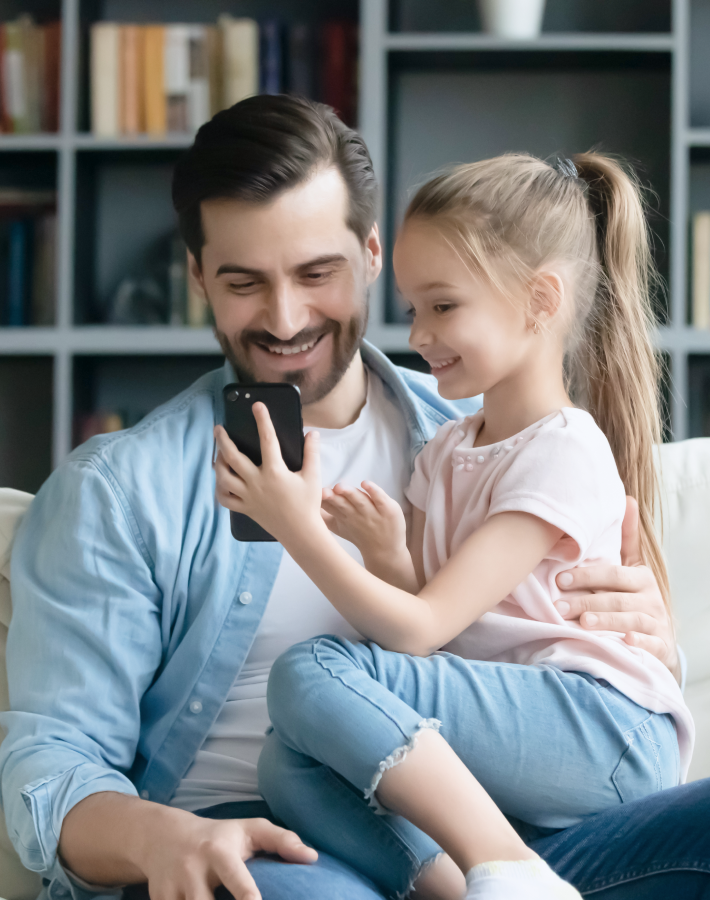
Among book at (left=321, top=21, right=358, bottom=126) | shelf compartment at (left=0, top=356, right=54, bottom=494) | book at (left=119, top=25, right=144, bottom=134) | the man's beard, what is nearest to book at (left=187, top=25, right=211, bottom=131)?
book at (left=119, top=25, right=144, bottom=134)

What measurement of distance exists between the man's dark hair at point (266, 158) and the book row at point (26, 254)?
1365 millimetres

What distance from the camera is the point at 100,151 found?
96.8 inches

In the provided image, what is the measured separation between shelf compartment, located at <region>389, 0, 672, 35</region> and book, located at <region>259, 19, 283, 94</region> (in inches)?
14.1

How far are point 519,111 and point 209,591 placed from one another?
1.98 metres

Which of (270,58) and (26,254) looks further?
(26,254)

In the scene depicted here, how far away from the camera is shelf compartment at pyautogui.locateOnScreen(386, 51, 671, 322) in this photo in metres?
2.44

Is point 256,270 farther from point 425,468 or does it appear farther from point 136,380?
point 136,380

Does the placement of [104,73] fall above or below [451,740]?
above

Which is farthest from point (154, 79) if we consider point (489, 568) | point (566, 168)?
point (489, 568)

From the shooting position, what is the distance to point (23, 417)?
8.54 feet

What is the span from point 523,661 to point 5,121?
7.19 feet

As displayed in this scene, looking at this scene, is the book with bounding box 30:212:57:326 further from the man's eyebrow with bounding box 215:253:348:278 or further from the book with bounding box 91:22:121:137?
the man's eyebrow with bounding box 215:253:348:278

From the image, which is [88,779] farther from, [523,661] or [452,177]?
[452,177]

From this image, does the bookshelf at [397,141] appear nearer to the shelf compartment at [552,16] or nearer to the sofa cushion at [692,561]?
the shelf compartment at [552,16]
